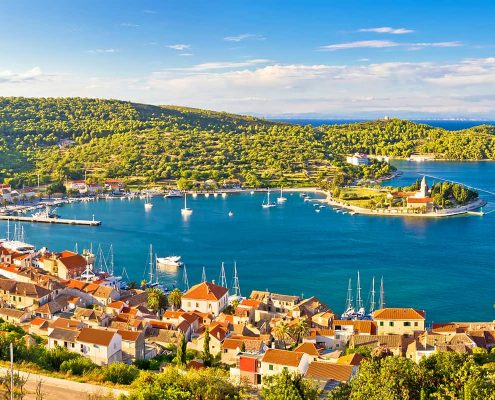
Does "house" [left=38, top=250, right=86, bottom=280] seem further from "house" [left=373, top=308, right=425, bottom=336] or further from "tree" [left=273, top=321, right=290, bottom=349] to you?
"house" [left=373, top=308, right=425, bottom=336]

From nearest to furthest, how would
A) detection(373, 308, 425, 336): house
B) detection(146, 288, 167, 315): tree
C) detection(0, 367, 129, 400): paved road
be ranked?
detection(0, 367, 129, 400): paved road < detection(373, 308, 425, 336): house < detection(146, 288, 167, 315): tree

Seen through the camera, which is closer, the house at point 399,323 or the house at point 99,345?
the house at point 99,345

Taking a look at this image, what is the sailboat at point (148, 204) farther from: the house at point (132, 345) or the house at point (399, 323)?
the house at point (132, 345)


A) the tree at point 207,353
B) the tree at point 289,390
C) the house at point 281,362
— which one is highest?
the tree at point 289,390

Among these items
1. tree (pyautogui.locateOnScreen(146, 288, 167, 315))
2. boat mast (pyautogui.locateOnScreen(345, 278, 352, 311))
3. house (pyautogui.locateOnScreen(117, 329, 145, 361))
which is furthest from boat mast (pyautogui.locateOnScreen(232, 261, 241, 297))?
house (pyautogui.locateOnScreen(117, 329, 145, 361))

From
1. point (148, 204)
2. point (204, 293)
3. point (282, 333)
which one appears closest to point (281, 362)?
point (282, 333)

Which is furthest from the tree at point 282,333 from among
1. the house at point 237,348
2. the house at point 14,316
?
the house at point 14,316

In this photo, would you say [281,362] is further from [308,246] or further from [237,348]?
[308,246]
